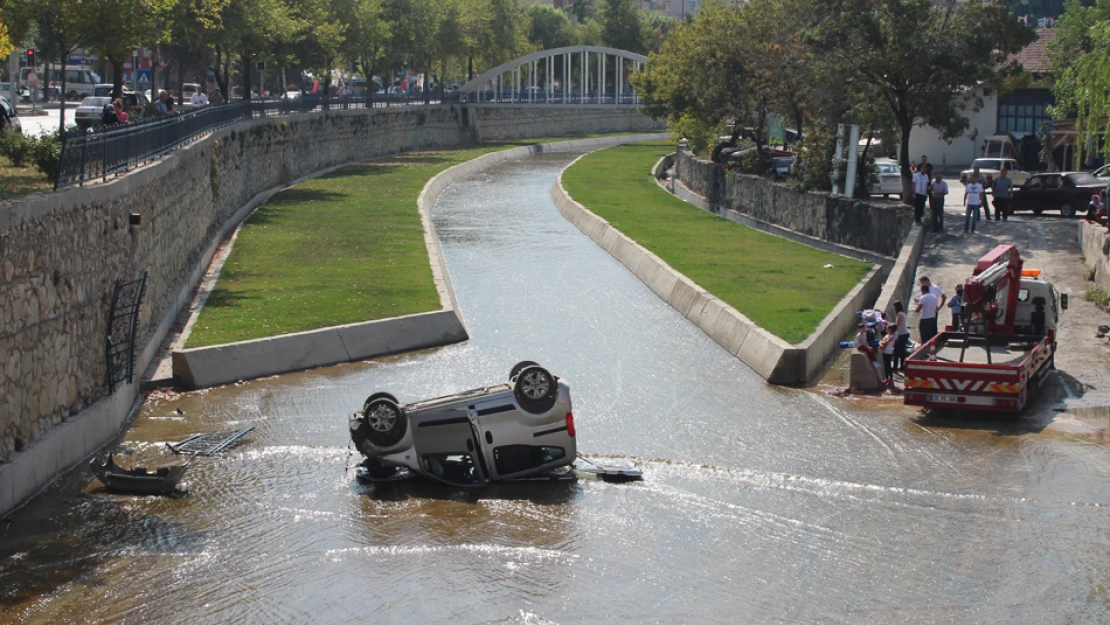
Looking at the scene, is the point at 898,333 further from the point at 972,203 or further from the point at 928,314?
the point at 972,203

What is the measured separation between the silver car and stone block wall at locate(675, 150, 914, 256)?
1946 cm

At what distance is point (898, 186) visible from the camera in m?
43.2

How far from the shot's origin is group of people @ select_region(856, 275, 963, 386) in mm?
23234

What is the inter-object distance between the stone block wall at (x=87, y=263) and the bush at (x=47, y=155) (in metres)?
0.86

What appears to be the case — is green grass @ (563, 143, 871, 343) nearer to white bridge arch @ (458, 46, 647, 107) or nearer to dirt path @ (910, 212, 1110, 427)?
dirt path @ (910, 212, 1110, 427)

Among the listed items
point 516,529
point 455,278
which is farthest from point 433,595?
point 455,278

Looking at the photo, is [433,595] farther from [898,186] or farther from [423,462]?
[898,186]

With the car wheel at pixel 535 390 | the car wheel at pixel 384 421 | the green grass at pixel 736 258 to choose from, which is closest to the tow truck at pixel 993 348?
the green grass at pixel 736 258

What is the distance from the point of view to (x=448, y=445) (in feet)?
57.8

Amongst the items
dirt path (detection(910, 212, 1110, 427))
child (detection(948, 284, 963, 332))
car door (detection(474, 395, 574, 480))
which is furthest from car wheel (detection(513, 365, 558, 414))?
child (detection(948, 284, 963, 332))

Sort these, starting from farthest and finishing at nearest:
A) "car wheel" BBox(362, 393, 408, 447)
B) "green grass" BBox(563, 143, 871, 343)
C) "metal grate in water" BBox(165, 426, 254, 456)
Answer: "green grass" BBox(563, 143, 871, 343) < "metal grate in water" BBox(165, 426, 254, 456) < "car wheel" BBox(362, 393, 408, 447)

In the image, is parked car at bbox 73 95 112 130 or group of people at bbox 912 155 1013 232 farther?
parked car at bbox 73 95 112 130

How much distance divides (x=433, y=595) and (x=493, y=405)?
150 inches

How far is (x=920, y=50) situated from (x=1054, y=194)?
273 inches
